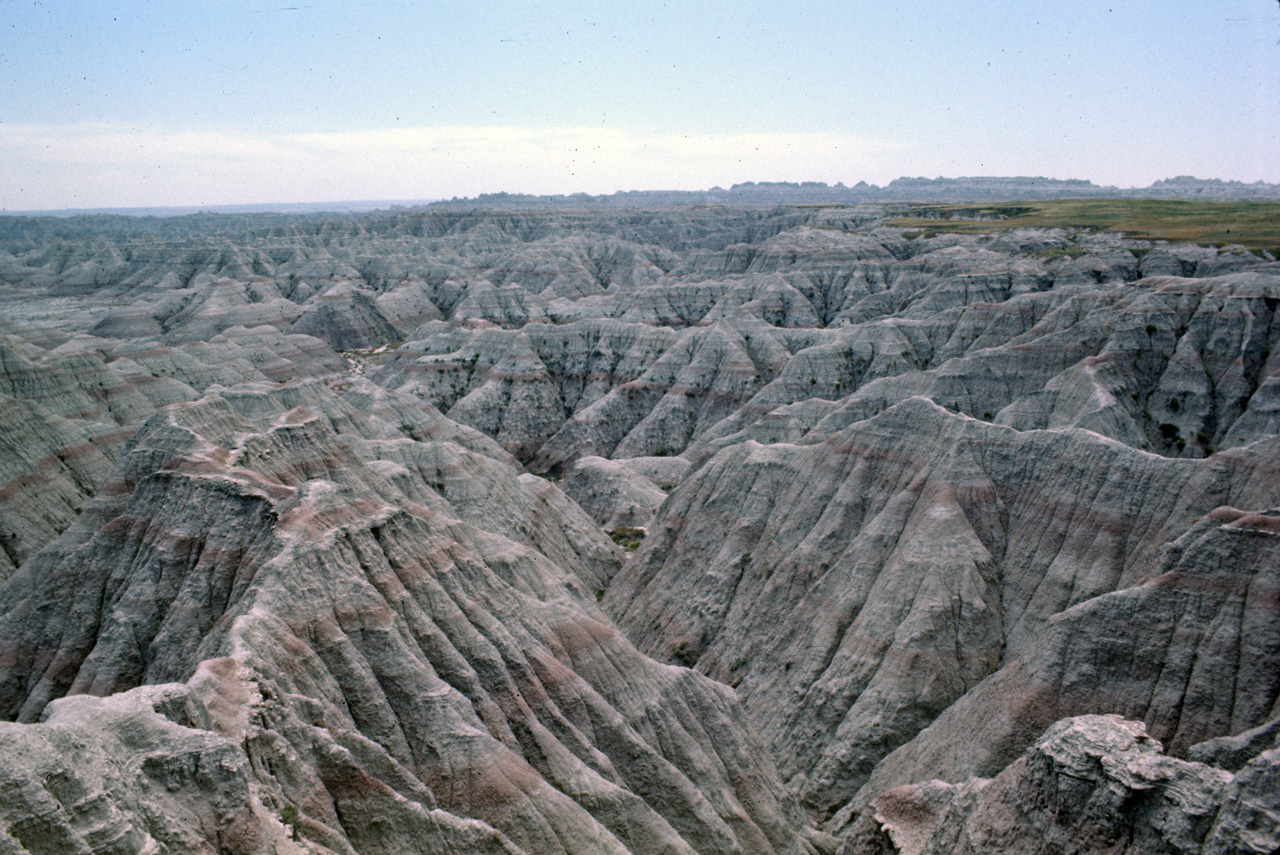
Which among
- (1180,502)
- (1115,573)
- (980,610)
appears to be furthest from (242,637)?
(1180,502)

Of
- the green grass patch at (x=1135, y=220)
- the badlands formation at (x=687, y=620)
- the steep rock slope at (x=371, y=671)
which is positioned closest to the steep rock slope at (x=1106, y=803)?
the badlands formation at (x=687, y=620)

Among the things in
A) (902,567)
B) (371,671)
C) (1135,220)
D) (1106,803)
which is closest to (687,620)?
(902,567)

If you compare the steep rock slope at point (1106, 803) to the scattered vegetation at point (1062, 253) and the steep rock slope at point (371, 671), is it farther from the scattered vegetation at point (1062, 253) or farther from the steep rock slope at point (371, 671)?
the scattered vegetation at point (1062, 253)

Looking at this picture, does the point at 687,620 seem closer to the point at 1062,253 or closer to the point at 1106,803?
the point at 1106,803

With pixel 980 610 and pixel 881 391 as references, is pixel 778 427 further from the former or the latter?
pixel 980 610

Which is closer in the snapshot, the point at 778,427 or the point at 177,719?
the point at 177,719

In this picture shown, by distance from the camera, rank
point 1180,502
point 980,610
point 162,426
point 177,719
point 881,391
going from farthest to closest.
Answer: point 881,391
point 162,426
point 980,610
point 1180,502
point 177,719

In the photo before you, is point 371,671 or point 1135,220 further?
point 1135,220
